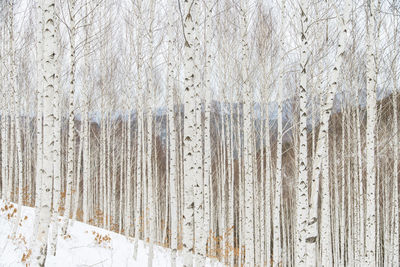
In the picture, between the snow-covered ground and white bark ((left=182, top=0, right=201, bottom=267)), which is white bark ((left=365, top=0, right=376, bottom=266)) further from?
the snow-covered ground

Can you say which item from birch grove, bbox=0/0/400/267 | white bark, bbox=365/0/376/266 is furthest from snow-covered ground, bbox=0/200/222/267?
white bark, bbox=365/0/376/266

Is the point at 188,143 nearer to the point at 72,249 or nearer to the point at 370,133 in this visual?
the point at 370,133

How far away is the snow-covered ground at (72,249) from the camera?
537 cm

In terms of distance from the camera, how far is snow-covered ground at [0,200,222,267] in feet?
17.6

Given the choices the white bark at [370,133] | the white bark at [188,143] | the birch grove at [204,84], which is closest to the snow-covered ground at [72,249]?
the birch grove at [204,84]

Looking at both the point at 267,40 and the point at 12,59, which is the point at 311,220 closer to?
the point at 267,40

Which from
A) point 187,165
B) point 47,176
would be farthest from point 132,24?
point 187,165

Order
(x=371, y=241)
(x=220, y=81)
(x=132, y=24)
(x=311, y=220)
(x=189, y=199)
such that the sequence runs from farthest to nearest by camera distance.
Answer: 1. (x=220, y=81)
2. (x=132, y=24)
3. (x=371, y=241)
4. (x=311, y=220)
5. (x=189, y=199)

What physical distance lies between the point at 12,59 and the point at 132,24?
11.1 ft

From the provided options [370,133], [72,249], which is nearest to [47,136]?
[72,249]

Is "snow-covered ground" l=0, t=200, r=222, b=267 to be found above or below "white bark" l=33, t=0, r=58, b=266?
below

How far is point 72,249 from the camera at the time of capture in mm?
6742

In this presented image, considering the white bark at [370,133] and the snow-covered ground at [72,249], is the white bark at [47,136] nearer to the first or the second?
the snow-covered ground at [72,249]

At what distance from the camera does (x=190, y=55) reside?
324cm
